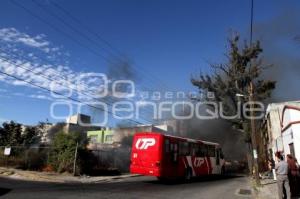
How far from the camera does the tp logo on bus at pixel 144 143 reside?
A: 21.4 metres

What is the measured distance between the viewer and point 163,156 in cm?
2116

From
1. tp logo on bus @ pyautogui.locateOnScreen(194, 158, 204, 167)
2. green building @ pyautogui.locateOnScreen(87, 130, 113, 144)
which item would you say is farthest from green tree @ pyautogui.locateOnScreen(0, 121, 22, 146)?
tp logo on bus @ pyautogui.locateOnScreen(194, 158, 204, 167)

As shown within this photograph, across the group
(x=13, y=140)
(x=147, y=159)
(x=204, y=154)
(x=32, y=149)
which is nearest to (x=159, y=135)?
(x=147, y=159)

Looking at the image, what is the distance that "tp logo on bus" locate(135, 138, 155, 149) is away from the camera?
21.4 m

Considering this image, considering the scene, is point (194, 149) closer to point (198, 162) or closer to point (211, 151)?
point (198, 162)

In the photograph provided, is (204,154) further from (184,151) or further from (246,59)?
(246,59)

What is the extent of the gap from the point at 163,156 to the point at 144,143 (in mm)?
1546

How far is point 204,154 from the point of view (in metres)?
27.1

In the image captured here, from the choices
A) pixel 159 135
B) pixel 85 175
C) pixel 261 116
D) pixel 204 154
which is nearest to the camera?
pixel 159 135

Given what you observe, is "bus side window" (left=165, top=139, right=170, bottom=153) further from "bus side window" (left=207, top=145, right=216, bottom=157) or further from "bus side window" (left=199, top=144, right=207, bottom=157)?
"bus side window" (left=207, top=145, right=216, bottom=157)

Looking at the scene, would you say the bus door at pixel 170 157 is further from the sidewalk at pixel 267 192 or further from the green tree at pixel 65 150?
the green tree at pixel 65 150

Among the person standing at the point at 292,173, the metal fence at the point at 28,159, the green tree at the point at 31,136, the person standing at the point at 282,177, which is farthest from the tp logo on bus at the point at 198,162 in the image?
the green tree at the point at 31,136

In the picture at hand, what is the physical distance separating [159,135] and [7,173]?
449 inches

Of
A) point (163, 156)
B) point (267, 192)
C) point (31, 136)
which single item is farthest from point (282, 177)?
point (31, 136)
